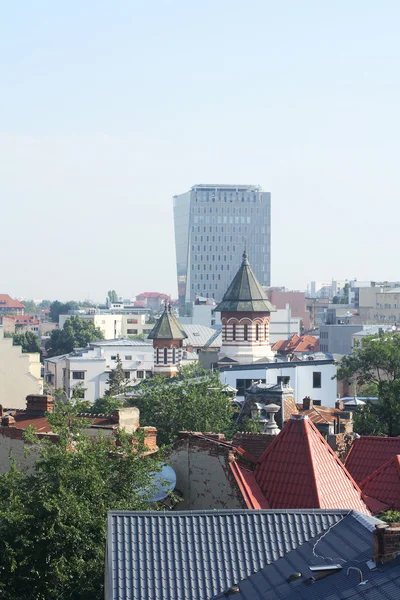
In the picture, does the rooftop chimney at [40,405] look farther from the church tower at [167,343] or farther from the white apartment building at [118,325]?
the white apartment building at [118,325]

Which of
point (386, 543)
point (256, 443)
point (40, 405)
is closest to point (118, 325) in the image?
point (40, 405)

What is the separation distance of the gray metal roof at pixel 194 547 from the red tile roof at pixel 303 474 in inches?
209

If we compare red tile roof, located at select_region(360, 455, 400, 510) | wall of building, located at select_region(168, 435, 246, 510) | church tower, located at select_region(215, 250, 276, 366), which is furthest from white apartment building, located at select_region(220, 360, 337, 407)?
wall of building, located at select_region(168, 435, 246, 510)

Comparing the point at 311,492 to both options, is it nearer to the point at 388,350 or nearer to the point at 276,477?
the point at 276,477

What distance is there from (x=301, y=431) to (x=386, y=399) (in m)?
29.5

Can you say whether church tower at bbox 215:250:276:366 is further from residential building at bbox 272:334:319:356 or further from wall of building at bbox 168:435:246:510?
wall of building at bbox 168:435:246:510

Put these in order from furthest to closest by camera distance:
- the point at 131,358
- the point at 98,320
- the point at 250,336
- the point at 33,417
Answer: the point at 98,320, the point at 131,358, the point at 250,336, the point at 33,417

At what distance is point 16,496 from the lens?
20.1 metres

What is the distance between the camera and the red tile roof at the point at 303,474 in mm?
21016

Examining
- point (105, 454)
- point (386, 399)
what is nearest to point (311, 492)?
point (105, 454)

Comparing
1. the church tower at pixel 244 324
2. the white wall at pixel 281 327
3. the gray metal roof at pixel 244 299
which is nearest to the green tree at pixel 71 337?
the white wall at pixel 281 327

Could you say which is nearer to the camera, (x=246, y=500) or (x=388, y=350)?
(x=246, y=500)

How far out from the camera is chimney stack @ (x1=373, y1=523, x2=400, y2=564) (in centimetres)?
1355

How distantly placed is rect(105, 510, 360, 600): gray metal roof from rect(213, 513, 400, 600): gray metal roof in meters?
0.19
